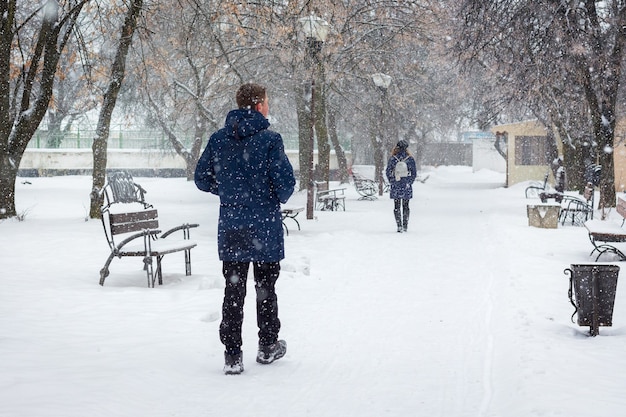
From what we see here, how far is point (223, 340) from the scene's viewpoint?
520 centimetres

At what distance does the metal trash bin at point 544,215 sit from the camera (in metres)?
16.1

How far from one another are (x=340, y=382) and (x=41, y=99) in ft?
40.4

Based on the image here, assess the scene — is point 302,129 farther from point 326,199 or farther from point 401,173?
point 401,173

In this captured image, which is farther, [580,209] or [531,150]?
[531,150]

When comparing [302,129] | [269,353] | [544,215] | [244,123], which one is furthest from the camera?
[302,129]

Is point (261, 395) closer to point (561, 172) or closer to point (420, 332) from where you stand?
point (420, 332)

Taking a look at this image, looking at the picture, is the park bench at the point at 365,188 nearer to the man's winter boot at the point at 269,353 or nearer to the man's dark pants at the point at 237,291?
the man's winter boot at the point at 269,353

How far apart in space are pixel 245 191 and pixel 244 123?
439mm

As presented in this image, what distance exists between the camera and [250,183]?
5027 mm

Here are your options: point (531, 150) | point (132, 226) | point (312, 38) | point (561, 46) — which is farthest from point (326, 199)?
point (531, 150)

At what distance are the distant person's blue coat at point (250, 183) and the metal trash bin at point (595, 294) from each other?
2.92m

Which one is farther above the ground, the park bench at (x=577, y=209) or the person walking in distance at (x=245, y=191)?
the person walking in distance at (x=245, y=191)

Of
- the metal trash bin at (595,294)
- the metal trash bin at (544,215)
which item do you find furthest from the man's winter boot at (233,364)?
the metal trash bin at (544,215)

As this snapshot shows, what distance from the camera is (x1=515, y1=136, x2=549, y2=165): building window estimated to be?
35.2 m
